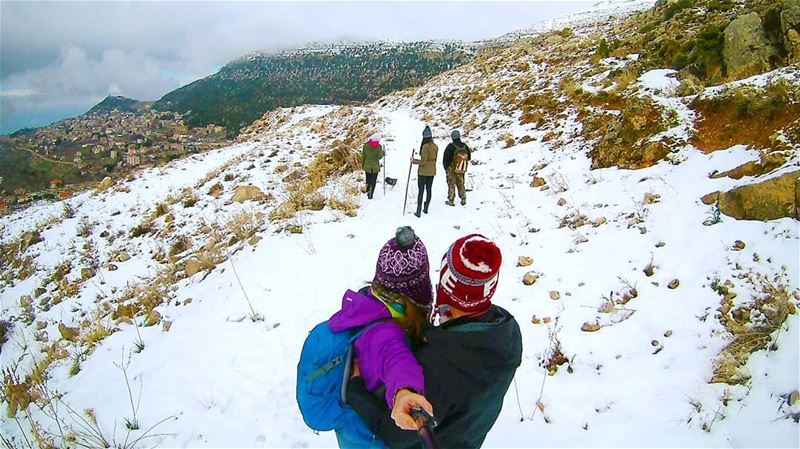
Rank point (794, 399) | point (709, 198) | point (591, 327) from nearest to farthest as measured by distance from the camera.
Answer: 1. point (794, 399)
2. point (591, 327)
3. point (709, 198)

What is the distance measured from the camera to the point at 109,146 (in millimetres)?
67438

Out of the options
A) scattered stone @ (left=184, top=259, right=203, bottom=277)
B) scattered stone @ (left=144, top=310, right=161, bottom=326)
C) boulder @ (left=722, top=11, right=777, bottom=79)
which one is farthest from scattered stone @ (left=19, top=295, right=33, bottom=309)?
boulder @ (left=722, top=11, right=777, bottom=79)

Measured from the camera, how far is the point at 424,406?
1.39 meters

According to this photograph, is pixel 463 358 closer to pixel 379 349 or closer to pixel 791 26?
pixel 379 349

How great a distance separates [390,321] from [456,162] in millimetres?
7390

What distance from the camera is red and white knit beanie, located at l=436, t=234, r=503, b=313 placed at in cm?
170

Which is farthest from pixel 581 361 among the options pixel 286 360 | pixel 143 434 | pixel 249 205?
pixel 249 205

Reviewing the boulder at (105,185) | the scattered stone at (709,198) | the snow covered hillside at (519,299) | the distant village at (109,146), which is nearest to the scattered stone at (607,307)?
the snow covered hillside at (519,299)

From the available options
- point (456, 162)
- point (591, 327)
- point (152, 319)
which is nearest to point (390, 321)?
point (591, 327)

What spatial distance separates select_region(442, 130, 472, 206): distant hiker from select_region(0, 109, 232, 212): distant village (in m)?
27.8

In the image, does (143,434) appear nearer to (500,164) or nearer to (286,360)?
(286,360)

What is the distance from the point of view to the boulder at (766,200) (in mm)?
4617

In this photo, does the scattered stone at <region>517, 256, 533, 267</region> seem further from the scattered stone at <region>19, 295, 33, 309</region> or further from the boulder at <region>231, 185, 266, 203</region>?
the scattered stone at <region>19, 295, 33, 309</region>

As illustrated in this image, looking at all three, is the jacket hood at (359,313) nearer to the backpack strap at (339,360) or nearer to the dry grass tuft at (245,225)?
the backpack strap at (339,360)
